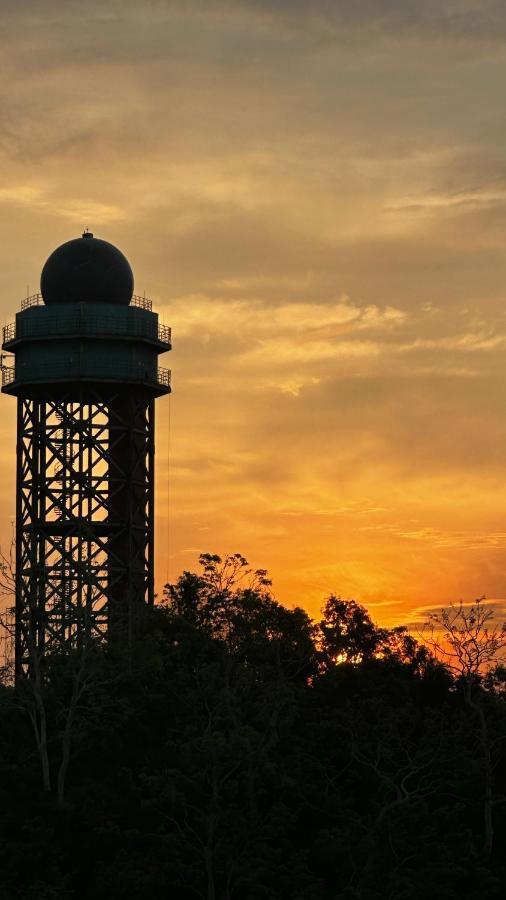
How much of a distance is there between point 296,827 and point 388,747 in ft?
22.5

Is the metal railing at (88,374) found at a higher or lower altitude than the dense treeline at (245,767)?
higher

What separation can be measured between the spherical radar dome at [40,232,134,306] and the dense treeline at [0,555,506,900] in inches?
1332

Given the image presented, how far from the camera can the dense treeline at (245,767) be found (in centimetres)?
7738

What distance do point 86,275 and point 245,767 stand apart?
4905cm

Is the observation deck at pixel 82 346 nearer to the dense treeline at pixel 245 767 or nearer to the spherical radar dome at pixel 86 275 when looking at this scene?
the spherical radar dome at pixel 86 275

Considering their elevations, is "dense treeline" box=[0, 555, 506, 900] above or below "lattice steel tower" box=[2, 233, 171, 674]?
below

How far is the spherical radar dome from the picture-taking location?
121m

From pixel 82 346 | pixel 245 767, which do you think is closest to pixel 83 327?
pixel 82 346

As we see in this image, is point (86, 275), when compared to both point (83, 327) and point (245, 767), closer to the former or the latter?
point (83, 327)

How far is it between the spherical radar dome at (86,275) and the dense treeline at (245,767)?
3382cm

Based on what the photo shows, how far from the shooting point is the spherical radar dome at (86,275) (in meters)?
121

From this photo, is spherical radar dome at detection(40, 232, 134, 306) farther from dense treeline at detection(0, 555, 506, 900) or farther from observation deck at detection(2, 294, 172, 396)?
dense treeline at detection(0, 555, 506, 900)

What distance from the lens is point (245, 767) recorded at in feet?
270

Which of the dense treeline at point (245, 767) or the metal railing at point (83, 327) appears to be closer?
the dense treeline at point (245, 767)
